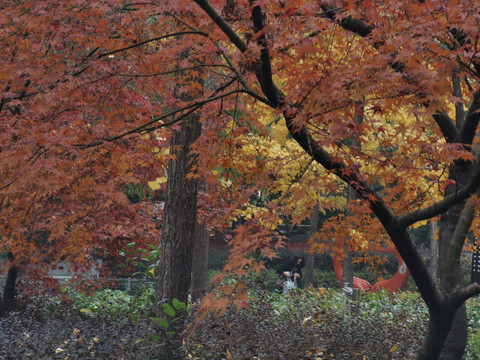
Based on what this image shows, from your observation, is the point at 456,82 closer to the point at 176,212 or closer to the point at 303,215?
the point at 303,215

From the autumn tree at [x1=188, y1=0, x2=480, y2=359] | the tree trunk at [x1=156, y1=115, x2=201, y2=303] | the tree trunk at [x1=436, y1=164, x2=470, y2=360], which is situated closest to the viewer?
the autumn tree at [x1=188, y1=0, x2=480, y2=359]

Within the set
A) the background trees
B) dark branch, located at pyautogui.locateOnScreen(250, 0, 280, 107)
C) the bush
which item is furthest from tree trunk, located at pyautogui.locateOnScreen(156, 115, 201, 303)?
dark branch, located at pyautogui.locateOnScreen(250, 0, 280, 107)

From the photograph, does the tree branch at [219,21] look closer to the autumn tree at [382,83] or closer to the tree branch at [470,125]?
the autumn tree at [382,83]

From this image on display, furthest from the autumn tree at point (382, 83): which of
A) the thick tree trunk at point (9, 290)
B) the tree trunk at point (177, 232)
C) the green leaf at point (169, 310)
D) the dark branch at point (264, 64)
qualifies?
the thick tree trunk at point (9, 290)

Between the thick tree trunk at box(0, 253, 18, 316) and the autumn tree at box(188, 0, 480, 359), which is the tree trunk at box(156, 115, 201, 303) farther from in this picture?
the thick tree trunk at box(0, 253, 18, 316)

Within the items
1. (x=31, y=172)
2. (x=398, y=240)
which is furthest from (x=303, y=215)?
(x=31, y=172)

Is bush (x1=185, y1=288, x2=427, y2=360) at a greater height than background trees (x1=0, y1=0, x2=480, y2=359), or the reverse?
background trees (x1=0, y1=0, x2=480, y2=359)

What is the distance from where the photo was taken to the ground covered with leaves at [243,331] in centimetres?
622

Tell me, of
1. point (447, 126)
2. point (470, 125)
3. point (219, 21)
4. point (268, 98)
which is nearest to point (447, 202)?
point (470, 125)

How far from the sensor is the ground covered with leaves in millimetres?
6223

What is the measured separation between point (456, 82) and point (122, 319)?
567 centimetres

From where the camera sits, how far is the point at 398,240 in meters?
6.09

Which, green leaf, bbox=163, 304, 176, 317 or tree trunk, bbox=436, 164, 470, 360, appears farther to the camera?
tree trunk, bbox=436, 164, 470, 360

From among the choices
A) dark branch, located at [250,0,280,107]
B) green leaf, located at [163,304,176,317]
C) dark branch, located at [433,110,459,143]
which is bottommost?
green leaf, located at [163,304,176,317]
